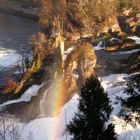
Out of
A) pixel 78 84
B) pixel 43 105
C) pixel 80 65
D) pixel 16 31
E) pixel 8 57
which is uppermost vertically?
pixel 80 65

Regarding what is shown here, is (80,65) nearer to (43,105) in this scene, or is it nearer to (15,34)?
(43,105)

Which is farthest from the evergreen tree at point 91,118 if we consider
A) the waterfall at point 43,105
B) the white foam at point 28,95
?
the white foam at point 28,95

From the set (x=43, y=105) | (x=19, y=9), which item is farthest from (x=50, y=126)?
(x=19, y=9)

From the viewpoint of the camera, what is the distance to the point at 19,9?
107 metres

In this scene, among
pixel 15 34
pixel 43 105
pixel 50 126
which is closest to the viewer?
pixel 50 126

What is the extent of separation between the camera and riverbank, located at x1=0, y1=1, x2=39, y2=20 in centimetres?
10183

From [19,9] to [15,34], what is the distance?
24.0 m

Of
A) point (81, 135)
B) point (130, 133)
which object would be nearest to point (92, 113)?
point (81, 135)

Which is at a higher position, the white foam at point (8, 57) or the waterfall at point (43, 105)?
the white foam at point (8, 57)

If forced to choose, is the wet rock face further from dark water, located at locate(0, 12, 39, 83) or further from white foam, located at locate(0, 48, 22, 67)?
white foam, located at locate(0, 48, 22, 67)

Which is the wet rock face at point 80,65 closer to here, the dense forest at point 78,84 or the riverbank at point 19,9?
the dense forest at point 78,84

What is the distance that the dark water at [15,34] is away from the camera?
2847 inches

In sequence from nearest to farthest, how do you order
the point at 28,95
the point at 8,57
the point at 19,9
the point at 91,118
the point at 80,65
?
the point at 91,118 → the point at 80,65 → the point at 28,95 → the point at 8,57 → the point at 19,9

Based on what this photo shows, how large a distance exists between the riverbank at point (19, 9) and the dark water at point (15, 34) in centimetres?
196
